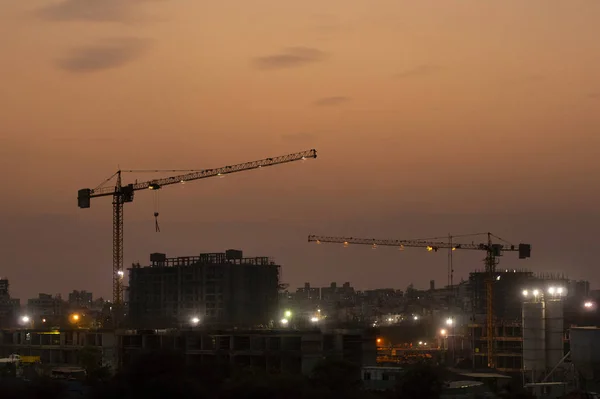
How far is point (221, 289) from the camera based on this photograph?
131625mm

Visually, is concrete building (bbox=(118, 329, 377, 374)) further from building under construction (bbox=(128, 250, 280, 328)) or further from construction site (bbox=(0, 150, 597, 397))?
building under construction (bbox=(128, 250, 280, 328))

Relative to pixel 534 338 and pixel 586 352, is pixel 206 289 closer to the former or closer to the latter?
pixel 534 338

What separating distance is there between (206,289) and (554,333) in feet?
202

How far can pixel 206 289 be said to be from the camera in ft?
435

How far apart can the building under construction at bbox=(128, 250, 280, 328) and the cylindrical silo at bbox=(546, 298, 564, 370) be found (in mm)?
52348

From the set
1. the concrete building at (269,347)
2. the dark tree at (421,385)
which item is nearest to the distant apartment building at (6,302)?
the concrete building at (269,347)

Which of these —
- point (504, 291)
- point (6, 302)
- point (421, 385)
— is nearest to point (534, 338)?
point (421, 385)

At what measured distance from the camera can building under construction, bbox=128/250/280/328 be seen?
429 feet

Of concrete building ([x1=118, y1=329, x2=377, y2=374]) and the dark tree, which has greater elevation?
concrete building ([x1=118, y1=329, x2=377, y2=374])

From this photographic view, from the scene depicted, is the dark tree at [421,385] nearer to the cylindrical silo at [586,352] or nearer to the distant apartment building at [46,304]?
the cylindrical silo at [586,352]

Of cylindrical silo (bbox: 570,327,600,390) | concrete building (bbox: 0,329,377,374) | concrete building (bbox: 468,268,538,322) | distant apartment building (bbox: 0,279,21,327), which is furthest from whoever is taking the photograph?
distant apartment building (bbox: 0,279,21,327)

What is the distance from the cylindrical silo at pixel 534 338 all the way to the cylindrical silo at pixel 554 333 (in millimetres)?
337

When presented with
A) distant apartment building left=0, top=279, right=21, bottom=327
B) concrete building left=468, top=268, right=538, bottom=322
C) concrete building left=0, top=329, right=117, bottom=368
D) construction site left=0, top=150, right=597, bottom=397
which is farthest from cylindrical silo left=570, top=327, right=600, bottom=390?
distant apartment building left=0, top=279, right=21, bottom=327

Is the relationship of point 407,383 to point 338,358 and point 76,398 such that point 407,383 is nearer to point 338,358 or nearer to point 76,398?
point 338,358
